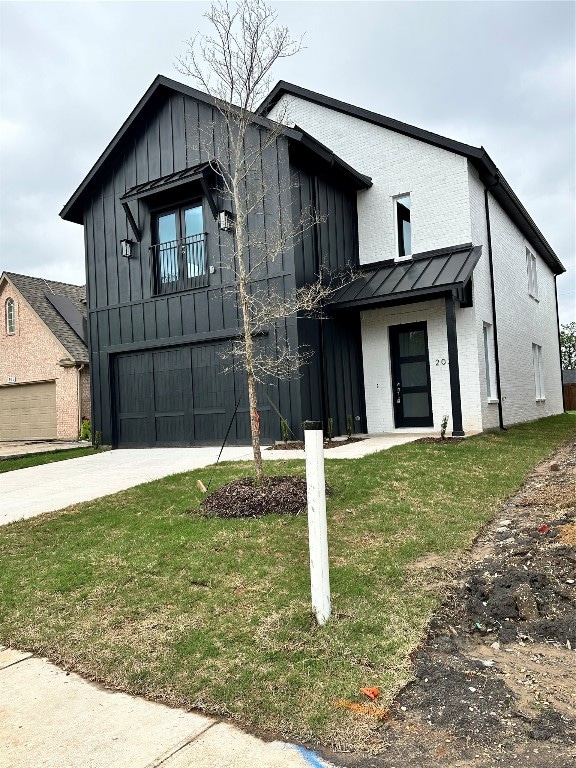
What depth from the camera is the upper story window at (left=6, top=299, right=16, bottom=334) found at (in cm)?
1975

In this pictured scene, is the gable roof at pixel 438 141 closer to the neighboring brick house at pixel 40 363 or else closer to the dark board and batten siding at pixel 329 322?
the dark board and batten siding at pixel 329 322

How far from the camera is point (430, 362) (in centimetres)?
1230

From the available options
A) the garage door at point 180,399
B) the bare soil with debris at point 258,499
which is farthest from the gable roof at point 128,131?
the bare soil with debris at point 258,499

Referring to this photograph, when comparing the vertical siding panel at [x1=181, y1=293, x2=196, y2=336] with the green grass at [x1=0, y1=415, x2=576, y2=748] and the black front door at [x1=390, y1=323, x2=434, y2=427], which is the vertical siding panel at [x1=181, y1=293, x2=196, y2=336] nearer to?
the black front door at [x1=390, y1=323, x2=434, y2=427]

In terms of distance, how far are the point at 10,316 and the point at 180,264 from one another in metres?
10.2

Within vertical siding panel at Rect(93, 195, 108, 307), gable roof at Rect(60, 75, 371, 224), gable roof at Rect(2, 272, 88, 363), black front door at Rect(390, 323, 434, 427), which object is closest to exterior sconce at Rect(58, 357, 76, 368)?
gable roof at Rect(2, 272, 88, 363)

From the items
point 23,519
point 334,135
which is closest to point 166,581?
point 23,519

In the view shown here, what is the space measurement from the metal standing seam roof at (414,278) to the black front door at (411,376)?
41.2 inches

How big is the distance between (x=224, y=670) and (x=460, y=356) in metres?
10.0

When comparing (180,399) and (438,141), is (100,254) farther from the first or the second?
(438,141)

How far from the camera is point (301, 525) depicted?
17.1ft

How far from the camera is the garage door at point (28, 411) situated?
18578 mm

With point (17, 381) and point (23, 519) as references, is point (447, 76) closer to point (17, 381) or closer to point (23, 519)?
point (23, 519)

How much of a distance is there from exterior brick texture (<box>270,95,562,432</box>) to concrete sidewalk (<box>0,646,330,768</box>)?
10157 millimetres
